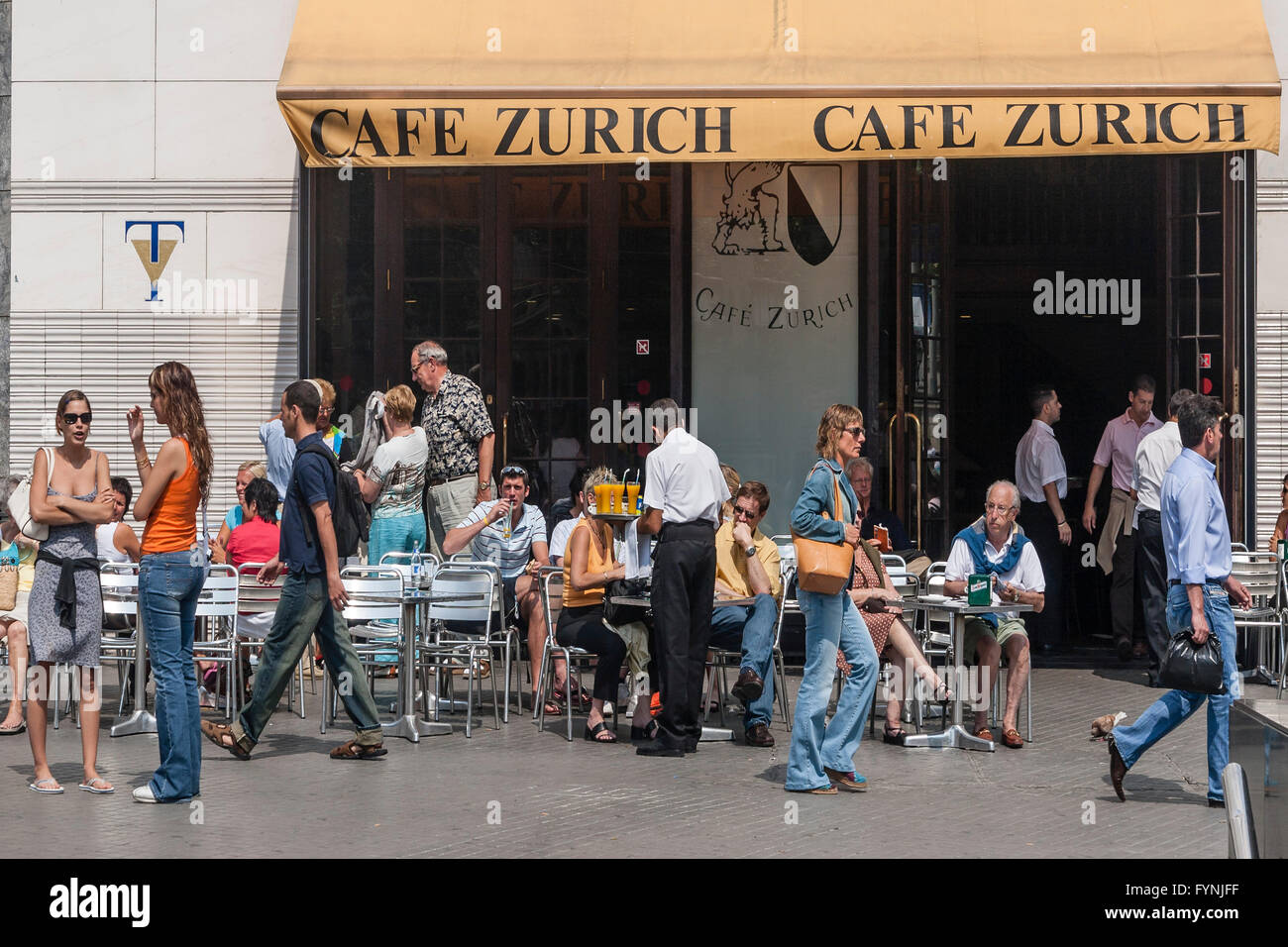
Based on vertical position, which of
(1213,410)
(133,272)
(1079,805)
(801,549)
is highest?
(133,272)

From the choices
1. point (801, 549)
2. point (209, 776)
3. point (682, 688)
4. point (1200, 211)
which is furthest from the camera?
point (1200, 211)

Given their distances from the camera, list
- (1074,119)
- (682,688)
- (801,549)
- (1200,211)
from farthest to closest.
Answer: (1200,211) < (1074,119) < (682,688) < (801,549)

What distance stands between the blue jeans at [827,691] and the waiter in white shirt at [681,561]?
0.92 meters

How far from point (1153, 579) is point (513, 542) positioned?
168 inches

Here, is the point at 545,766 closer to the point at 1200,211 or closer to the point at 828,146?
the point at 828,146

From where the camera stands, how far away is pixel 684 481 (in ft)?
26.9

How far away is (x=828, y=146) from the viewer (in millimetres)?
10141

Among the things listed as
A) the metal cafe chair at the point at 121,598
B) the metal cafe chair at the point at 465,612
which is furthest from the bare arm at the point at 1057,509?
the metal cafe chair at the point at 121,598

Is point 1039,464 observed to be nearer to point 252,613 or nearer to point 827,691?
point 827,691

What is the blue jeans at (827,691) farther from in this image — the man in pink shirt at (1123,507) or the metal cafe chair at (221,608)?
the man in pink shirt at (1123,507)

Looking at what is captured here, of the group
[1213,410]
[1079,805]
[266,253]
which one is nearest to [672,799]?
[1079,805]

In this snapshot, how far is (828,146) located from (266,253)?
4497 mm

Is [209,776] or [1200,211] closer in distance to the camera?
[209,776]

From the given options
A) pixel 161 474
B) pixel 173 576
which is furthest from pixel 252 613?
pixel 161 474
